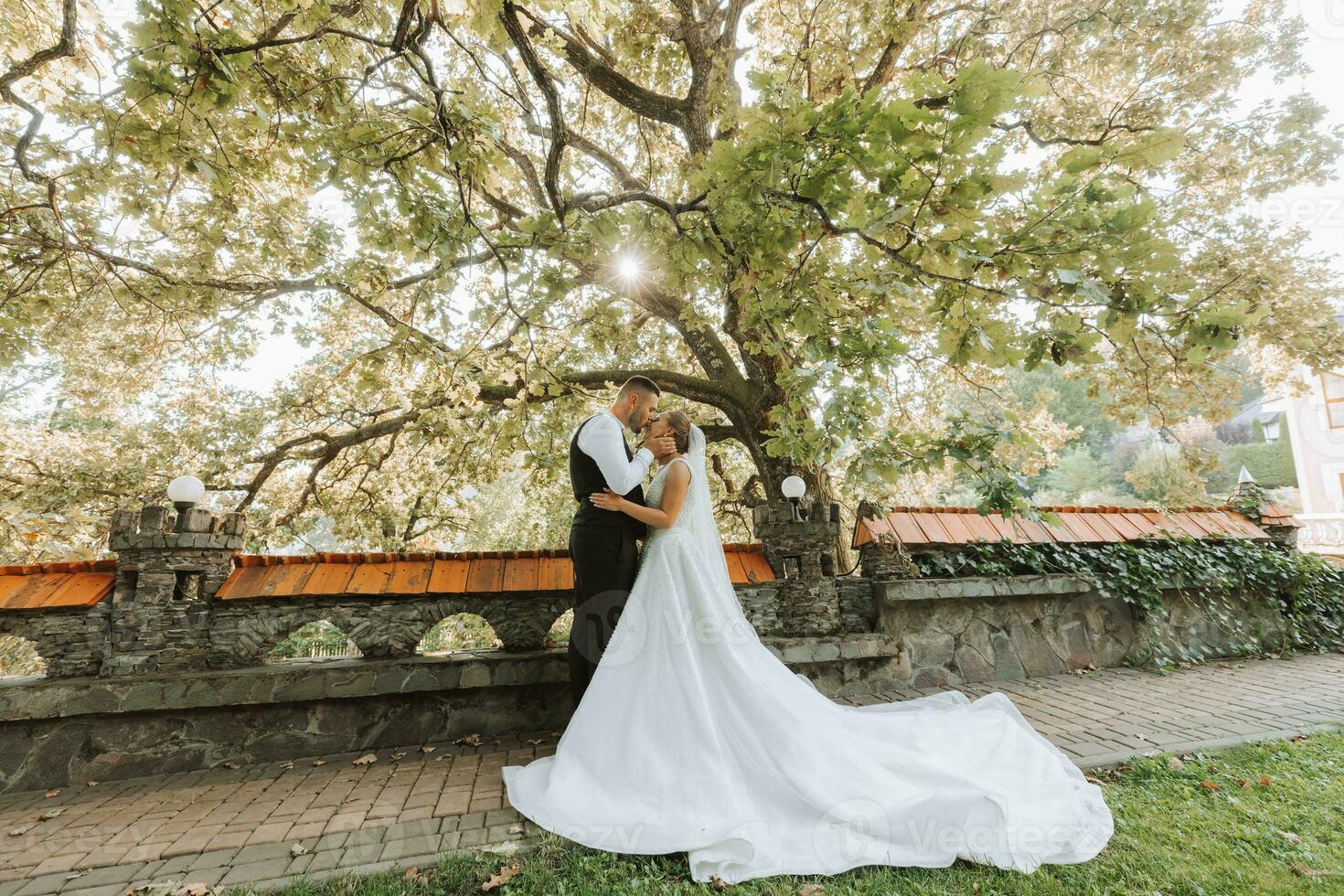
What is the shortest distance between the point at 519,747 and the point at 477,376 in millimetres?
3219

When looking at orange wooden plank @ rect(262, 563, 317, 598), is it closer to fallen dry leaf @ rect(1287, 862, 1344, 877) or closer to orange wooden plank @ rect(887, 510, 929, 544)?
orange wooden plank @ rect(887, 510, 929, 544)

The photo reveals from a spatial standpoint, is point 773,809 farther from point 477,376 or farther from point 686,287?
point 477,376

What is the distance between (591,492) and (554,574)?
50.1 inches

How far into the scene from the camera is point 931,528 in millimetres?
5785

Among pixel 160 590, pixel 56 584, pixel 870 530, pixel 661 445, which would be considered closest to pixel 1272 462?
pixel 870 530

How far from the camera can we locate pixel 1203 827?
9.11 feet

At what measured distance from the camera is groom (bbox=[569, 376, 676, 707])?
11.7 ft

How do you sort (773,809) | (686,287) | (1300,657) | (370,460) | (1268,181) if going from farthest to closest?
(370,460)
(1268,181)
(1300,657)
(686,287)
(773,809)

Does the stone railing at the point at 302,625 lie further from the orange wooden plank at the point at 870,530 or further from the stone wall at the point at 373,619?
the orange wooden plank at the point at 870,530

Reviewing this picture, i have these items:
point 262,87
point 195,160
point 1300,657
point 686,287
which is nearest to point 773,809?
point 686,287

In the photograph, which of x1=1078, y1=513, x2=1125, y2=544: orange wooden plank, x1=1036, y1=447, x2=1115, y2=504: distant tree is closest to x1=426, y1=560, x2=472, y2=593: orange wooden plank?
x1=1078, y1=513, x2=1125, y2=544: orange wooden plank

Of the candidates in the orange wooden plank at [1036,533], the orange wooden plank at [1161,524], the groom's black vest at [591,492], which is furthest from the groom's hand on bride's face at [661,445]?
the orange wooden plank at [1161,524]

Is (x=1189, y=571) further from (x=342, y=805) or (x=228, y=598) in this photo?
(x=228, y=598)

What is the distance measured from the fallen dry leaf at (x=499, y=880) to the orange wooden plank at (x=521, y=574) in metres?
2.20
